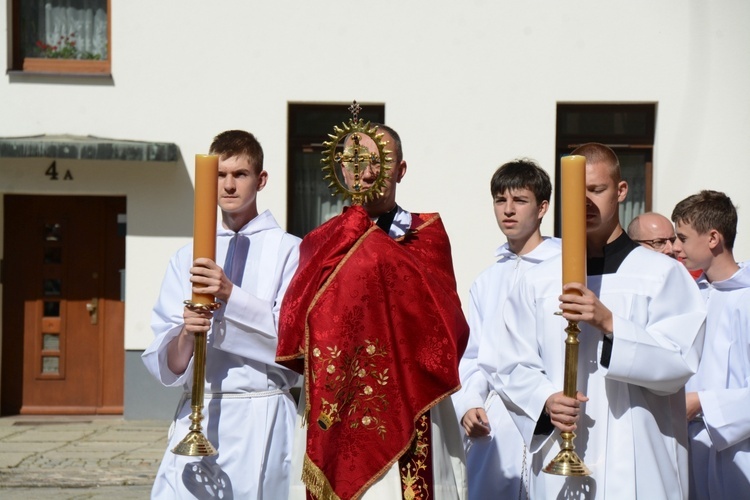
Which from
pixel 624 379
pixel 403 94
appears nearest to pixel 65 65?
pixel 403 94

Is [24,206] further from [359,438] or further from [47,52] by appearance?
[359,438]

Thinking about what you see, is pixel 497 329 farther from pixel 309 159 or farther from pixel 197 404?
pixel 309 159

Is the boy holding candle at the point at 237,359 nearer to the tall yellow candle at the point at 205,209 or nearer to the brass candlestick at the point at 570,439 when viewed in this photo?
the tall yellow candle at the point at 205,209

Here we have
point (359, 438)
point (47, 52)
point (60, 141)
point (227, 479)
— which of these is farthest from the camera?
point (47, 52)

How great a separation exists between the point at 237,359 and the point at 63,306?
831 centimetres

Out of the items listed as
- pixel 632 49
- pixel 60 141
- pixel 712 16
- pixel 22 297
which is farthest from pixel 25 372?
pixel 712 16

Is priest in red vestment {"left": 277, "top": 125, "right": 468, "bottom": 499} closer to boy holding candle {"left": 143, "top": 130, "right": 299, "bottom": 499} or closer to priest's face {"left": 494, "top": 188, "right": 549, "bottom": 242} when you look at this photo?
boy holding candle {"left": 143, "top": 130, "right": 299, "bottom": 499}

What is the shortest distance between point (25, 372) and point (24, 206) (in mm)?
1820

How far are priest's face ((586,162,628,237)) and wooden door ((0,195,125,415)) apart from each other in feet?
29.7

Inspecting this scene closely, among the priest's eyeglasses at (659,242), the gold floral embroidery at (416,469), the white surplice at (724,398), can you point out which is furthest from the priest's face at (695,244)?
the gold floral embroidery at (416,469)

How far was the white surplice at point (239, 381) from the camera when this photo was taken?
178 inches

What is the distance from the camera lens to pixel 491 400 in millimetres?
5535

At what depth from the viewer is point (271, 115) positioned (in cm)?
1176

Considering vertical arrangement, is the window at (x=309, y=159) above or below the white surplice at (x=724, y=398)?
above
